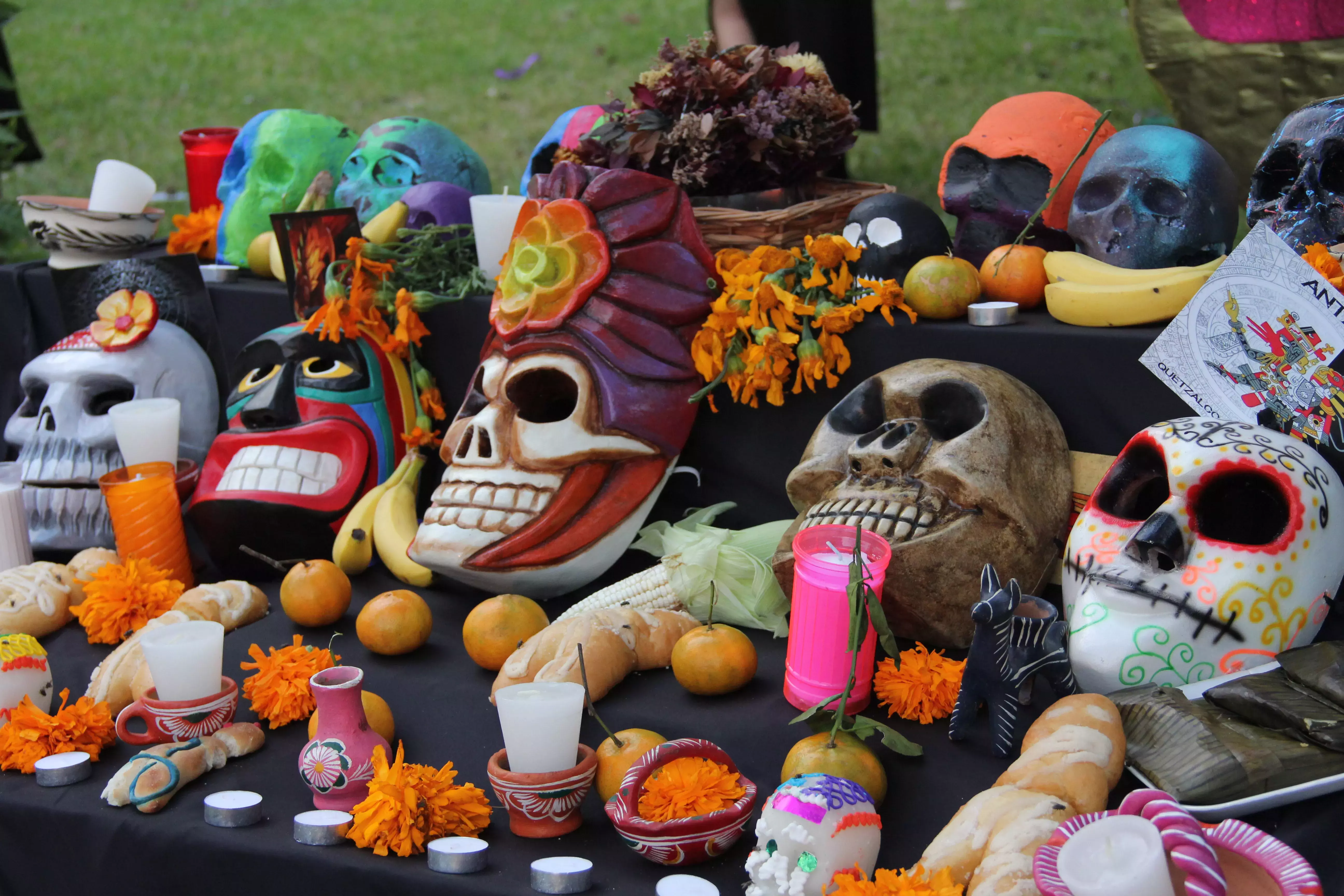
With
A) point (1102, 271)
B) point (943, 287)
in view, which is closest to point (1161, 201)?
point (1102, 271)

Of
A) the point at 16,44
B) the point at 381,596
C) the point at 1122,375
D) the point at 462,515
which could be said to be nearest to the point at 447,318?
the point at 462,515

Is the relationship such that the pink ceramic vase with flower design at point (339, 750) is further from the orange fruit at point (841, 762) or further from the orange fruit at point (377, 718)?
the orange fruit at point (841, 762)

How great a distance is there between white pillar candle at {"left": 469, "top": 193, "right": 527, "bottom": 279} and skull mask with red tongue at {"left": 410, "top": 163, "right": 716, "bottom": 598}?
0.73 ft

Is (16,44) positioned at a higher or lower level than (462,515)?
higher

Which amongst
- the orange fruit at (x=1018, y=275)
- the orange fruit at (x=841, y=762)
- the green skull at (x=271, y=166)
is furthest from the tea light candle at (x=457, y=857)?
the green skull at (x=271, y=166)

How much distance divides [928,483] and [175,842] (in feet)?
3.88

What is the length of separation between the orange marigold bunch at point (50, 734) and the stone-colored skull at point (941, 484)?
1.07 metres

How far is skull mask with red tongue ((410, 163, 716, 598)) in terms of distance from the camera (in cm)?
200

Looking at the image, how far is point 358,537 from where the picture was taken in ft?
7.13

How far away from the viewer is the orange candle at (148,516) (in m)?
2.15

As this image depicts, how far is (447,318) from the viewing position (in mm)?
2426

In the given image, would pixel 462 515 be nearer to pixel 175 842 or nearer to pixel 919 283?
pixel 175 842

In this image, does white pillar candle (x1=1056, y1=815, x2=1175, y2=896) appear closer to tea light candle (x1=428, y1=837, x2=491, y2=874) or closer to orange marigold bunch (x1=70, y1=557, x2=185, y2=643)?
tea light candle (x1=428, y1=837, x2=491, y2=874)

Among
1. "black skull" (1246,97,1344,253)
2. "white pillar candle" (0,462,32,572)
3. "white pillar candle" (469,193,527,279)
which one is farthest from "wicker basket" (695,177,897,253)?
"white pillar candle" (0,462,32,572)
